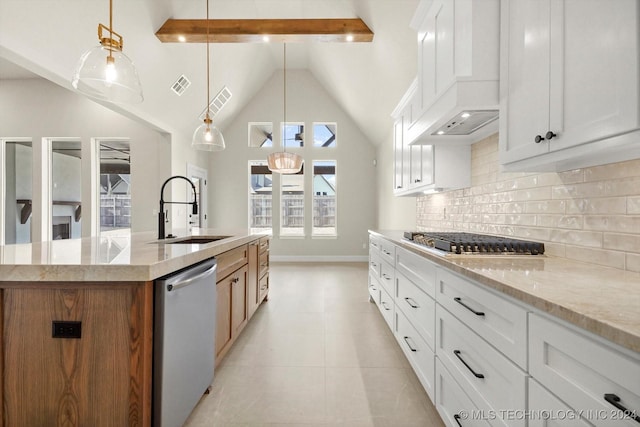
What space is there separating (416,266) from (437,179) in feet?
3.36

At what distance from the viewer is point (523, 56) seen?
1337 mm

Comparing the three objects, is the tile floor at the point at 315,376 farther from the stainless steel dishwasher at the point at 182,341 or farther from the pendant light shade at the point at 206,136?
the pendant light shade at the point at 206,136

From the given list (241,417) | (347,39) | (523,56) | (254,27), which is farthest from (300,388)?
(254,27)

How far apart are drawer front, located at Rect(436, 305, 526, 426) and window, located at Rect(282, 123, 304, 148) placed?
242 inches

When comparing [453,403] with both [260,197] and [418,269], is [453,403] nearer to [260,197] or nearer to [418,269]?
[418,269]

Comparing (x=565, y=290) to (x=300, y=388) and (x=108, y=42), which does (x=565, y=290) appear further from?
(x=108, y=42)

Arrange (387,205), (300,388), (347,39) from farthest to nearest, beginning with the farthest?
(387,205), (347,39), (300,388)

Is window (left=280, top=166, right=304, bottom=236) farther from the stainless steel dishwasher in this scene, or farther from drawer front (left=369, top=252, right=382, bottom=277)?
the stainless steel dishwasher

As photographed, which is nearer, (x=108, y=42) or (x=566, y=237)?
(x=566, y=237)

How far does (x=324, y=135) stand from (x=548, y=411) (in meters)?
6.91

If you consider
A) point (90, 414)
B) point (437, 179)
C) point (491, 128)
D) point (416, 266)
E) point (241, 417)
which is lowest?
point (241, 417)

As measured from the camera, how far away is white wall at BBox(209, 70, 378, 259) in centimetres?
707

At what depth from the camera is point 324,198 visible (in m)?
7.25

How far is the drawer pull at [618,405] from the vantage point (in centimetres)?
59
